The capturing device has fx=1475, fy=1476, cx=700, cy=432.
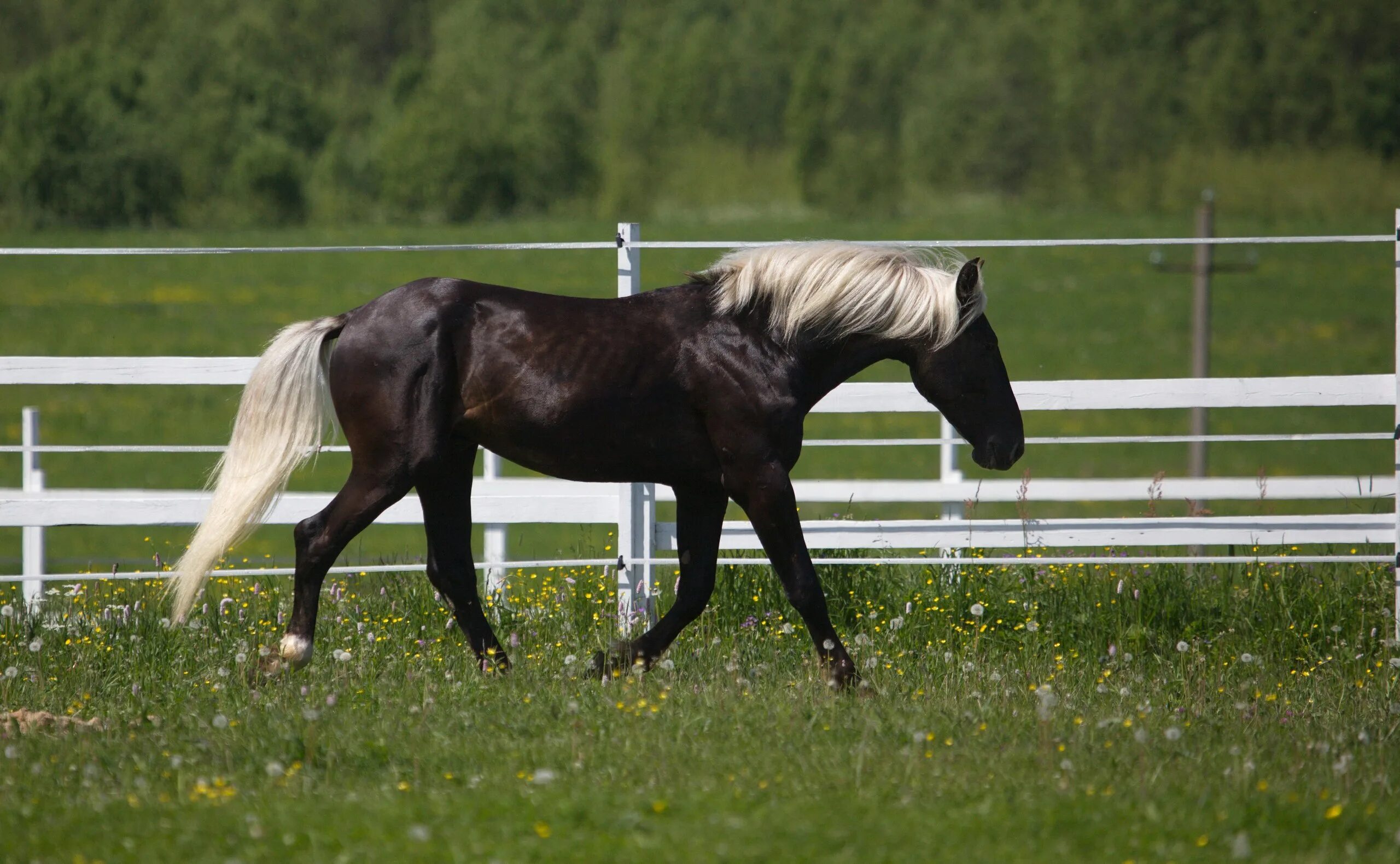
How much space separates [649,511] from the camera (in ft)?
21.2

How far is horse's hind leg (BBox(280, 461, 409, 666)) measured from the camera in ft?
17.0

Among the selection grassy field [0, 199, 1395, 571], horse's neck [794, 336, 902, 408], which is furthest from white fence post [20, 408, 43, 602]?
grassy field [0, 199, 1395, 571]

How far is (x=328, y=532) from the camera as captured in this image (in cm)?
518

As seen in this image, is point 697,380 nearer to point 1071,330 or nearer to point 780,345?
point 780,345

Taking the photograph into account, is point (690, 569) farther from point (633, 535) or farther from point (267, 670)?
point (267, 670)

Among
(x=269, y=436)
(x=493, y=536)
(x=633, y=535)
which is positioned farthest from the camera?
(x=493, y=536)

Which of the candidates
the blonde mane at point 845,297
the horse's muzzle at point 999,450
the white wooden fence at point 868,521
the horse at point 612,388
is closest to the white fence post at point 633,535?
the white wooden fence at point 868,521

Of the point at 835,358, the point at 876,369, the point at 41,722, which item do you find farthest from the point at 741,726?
the point at 876,369

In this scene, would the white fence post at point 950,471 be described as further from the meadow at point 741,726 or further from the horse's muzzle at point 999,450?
the horse's muzzle at point 999,450

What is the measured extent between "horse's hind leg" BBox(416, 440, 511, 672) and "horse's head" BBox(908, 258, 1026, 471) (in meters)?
1.72

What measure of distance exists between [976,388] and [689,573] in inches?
49.2

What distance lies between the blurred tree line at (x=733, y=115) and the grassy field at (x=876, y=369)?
6.89 ft

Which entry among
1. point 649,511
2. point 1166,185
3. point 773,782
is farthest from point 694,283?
point 1166,185

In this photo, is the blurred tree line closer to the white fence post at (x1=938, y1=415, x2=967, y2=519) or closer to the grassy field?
the grassy field
